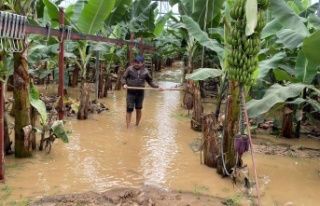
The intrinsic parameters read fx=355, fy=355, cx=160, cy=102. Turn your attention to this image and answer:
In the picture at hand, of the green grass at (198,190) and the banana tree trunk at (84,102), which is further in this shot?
the banana tree trunk at (84,102)

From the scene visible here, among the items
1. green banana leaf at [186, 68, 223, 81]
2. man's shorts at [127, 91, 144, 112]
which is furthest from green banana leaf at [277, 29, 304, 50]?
man's shorts at [127, 91, 144, 112]

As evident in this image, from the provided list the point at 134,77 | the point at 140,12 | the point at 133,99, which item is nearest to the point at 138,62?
the point at 134,77

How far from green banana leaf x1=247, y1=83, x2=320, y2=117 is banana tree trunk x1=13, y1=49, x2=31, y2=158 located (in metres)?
3.33

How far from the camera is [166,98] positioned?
13.2 metres

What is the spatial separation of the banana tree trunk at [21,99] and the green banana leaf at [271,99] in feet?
10.9

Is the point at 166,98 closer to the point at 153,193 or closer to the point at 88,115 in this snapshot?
the point at 88,115

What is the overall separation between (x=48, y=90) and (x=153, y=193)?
906 centimetres

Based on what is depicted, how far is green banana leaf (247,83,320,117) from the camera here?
5.34 meters

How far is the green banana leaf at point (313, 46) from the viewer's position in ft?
16.8

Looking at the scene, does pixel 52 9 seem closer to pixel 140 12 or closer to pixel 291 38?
pixel 140 12

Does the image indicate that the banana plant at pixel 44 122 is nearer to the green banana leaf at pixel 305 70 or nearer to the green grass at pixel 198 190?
the green grass at pixel 198 190

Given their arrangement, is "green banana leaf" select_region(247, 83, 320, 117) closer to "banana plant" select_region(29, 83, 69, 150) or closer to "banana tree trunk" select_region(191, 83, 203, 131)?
"banana tree trunk" select_region(191, 83, 203, 131)

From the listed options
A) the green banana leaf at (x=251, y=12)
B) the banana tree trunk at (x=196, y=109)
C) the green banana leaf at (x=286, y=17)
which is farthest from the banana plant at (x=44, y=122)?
the green banana leaf at (x=286, y=17)

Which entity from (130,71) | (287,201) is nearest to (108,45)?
(130,71)
